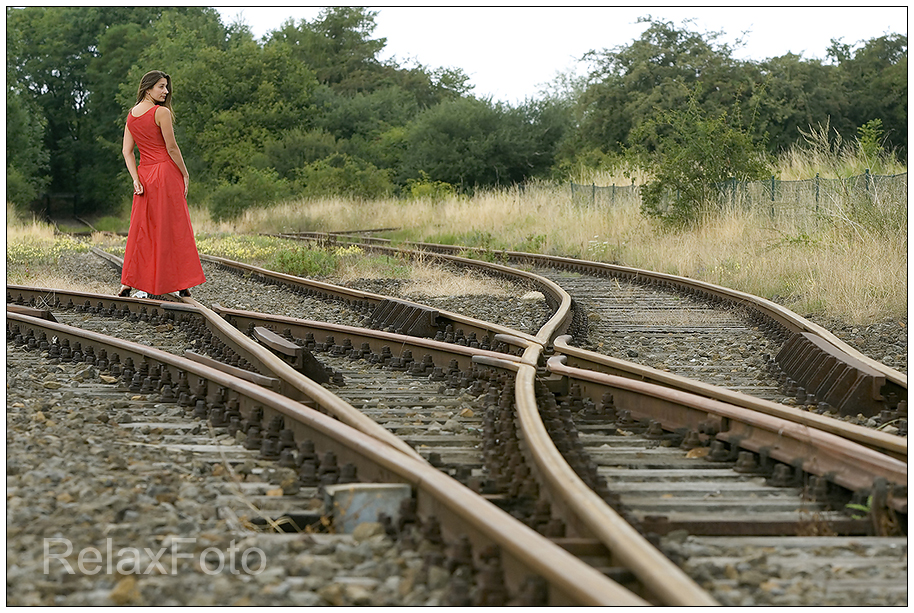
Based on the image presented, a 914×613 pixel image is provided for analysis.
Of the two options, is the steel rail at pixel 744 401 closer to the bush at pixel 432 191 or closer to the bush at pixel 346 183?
the bush at pixel 432 191

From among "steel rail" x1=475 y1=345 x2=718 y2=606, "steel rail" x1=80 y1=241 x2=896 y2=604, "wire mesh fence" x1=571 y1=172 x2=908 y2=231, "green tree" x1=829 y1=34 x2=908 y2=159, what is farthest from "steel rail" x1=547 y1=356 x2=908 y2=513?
"green tree" x1=829 y1=34 x2=908 y2=159

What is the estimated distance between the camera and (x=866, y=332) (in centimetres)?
757

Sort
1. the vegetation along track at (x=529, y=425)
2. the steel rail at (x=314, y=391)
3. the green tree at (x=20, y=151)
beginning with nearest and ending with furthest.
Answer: the vegetation along track at (x=529, y=425) < the steel rail at (x=314, y=391) < the green tree at (x=20, y=151)

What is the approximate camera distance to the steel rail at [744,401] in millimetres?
3783

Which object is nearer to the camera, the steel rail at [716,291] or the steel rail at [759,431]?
the steel rail at [759,431]

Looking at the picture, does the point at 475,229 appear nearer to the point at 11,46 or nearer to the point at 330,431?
the point at 330,431

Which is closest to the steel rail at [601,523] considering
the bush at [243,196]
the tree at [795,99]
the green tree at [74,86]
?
the bush at [243,196]

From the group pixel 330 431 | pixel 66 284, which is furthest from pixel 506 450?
pixel 66 284

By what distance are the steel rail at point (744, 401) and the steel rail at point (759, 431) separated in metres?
0.10

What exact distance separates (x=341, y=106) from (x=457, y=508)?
47602mm

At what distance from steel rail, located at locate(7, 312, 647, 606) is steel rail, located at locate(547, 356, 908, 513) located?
138 cm

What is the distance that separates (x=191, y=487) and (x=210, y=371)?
5.45 ft

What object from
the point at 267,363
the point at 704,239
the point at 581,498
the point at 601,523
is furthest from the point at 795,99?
the point at 601,523

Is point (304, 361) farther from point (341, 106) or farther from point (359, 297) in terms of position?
point (341, 106)
